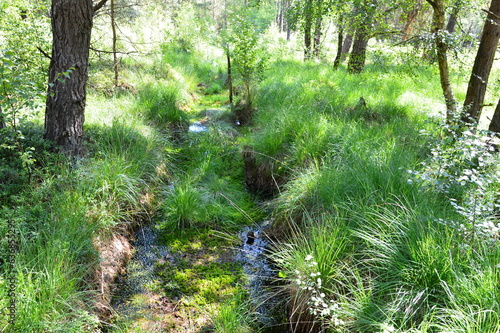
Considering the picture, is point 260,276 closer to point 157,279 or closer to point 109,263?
point 157,279

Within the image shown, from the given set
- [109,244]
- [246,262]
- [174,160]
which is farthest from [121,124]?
[246,262]

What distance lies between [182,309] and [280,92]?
595 centimetres

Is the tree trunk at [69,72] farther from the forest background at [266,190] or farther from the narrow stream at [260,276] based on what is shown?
the narrow stream at [260,276]

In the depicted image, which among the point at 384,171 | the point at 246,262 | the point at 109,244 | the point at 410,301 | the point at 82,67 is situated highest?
the point at 82,67

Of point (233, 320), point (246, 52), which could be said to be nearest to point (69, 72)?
point (233, 320)

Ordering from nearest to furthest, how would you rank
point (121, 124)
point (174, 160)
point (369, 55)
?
point (121, 124), point (174, 160), point (369, 55)

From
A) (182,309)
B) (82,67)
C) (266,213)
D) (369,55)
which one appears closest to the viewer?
(182,309)

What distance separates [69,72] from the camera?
398 cm

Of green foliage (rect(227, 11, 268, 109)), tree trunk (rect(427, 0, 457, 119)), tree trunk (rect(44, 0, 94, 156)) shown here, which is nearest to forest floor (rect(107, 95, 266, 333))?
tree trunk (rect(44, 0, 94, 156))

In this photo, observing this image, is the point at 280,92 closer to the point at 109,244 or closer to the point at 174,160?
the point at 174,160

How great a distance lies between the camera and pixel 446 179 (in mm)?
3197

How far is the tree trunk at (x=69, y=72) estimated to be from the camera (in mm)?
3957

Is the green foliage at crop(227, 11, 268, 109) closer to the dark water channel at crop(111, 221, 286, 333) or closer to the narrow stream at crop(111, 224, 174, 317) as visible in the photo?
the dark water channel at crop(111, 221, 286, 333)

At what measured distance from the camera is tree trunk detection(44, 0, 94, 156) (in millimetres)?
3957
